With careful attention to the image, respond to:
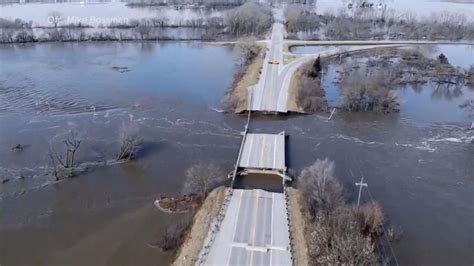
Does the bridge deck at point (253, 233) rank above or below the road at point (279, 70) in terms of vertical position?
below

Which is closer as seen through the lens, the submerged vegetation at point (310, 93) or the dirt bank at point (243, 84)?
the dirt bank at point (243, 84)

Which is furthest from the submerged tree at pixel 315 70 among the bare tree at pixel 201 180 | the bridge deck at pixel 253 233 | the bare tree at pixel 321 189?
the bridge deck at pixel 253 233

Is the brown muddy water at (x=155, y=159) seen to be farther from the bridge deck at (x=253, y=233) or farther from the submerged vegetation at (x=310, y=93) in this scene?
the bridge deck at (x=253, y=233)

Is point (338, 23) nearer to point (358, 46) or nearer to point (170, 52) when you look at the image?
point (358, 46)

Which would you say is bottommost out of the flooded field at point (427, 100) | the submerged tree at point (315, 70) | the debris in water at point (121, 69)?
the flooded field at point (427, 100)

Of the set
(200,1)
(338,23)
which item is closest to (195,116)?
(338,23)

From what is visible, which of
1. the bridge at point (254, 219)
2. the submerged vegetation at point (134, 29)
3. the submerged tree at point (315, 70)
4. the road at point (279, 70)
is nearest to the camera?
the bridge at point (254, 219)
